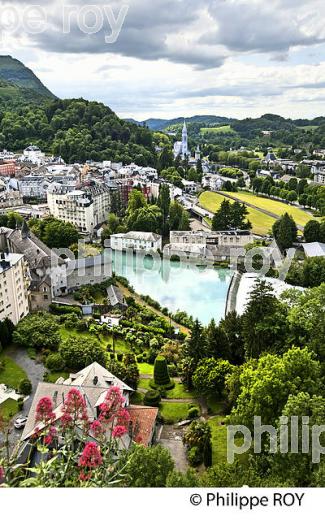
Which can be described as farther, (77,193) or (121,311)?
(77,193)

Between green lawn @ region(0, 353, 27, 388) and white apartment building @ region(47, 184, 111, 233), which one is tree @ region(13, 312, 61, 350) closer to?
green lawn @ region(0, 353, 27, 388)

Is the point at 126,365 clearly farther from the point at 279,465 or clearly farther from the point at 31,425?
the point at 279,465

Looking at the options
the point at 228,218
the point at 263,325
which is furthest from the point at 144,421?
the point at 228,218

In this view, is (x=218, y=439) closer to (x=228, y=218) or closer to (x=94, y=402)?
(x=94, y=402)

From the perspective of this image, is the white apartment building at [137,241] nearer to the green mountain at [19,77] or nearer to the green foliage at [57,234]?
the green foliage at [57,234]

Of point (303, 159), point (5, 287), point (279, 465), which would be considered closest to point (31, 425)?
point (279, 465)

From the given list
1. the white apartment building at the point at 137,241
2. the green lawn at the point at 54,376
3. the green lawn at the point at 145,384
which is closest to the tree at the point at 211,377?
the green lawn at the point at 145,384
